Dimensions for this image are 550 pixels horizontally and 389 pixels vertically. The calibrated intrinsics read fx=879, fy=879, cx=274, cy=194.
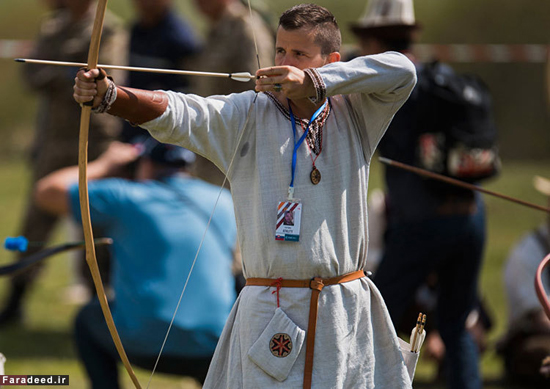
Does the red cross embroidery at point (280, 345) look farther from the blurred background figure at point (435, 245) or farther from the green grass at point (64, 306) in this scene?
the green grass at point (64, 306)

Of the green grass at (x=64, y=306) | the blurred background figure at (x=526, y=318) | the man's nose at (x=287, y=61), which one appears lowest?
the green grass at (x=64, y=306)

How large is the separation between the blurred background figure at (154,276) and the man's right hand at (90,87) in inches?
65.2

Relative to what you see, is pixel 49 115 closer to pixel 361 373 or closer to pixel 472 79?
pixel 472 79

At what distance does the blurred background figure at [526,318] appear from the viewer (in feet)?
16.4

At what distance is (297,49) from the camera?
269 centimetres

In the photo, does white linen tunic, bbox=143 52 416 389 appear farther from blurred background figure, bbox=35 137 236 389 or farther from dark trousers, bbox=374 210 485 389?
dark trousers, bbox=374 210 485 389

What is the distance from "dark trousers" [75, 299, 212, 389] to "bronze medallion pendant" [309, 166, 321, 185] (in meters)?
1.56

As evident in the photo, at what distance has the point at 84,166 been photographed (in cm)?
265

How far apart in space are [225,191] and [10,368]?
1.77 m

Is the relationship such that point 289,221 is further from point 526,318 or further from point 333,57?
point 526,318

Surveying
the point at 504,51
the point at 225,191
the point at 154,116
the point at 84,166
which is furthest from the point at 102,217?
the point at 504,51

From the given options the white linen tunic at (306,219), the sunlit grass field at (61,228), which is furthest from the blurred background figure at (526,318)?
the white linen tunic at (306,219)

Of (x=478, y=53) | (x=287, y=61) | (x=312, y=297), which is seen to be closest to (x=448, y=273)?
(x=312, y=297)

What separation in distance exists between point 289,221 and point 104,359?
1.81 meters
